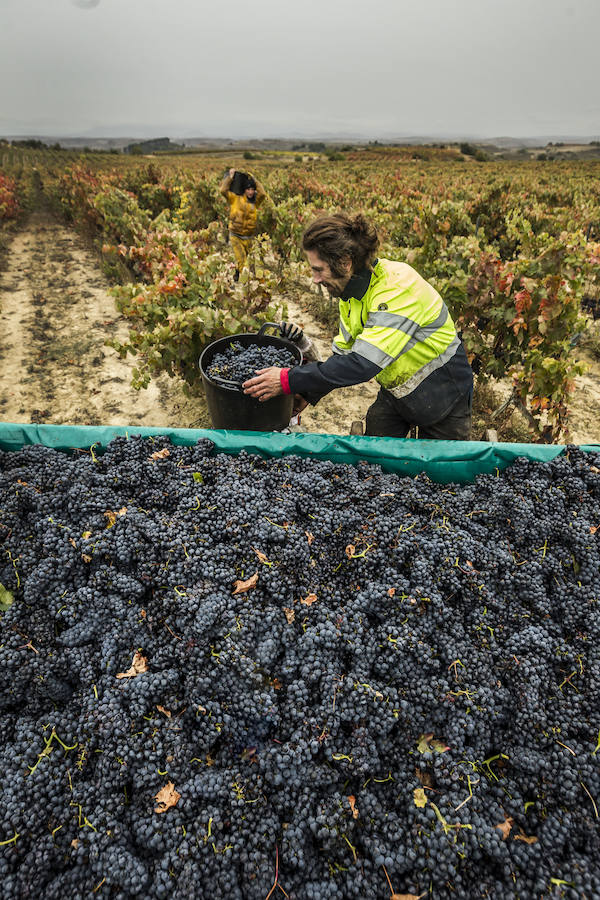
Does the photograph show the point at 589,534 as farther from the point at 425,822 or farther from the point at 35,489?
the point at 35,489

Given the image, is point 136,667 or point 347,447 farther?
point 347,447

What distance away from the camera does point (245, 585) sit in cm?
175

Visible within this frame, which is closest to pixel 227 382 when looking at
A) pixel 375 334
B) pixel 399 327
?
pixel 375 334

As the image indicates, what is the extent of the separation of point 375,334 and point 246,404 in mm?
1010

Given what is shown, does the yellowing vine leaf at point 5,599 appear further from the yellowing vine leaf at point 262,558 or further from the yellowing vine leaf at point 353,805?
the yellowing vine leaf at point 353,805

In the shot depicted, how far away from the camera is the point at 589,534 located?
1940 mm

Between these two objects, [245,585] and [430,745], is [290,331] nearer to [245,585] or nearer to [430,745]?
[245,585]

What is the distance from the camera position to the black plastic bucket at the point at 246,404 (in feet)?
9.92

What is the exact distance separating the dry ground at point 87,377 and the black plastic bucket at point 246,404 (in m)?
1.68

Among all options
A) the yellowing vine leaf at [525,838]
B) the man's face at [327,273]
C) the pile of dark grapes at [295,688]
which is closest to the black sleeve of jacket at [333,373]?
the man's face at [327,273]

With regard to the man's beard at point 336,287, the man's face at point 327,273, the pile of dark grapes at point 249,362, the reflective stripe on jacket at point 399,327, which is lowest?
the pile of dark grapes at point 249,362

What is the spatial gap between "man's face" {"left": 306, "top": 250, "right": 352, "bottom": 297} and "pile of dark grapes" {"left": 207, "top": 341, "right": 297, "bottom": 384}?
0.64 meters

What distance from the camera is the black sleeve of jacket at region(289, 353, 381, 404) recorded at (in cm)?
244

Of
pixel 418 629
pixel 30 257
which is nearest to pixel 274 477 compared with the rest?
pixel 418 629
